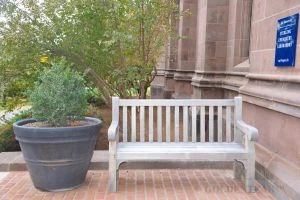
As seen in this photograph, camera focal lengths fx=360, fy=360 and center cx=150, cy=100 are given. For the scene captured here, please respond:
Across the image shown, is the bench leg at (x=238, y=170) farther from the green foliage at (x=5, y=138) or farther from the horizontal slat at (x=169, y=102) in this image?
the green foliage at (x=5, y=138)

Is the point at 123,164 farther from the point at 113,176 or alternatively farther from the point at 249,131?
the point at 249,131

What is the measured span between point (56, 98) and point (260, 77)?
2.63m

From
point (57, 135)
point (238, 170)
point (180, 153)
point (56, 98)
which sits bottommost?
point (238, 170)

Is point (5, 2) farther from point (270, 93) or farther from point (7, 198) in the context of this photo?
point (270, 93)

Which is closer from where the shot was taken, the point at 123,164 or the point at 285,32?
the point at 285,32

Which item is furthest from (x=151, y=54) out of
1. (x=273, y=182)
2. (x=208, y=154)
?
(x=273, y=182)

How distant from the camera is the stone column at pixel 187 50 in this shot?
10.5 metres

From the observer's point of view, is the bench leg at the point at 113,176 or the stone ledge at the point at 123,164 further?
the stone ledge at the point at 123,164

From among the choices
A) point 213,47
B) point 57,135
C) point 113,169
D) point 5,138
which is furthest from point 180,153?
point 213,47

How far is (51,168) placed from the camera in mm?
4133

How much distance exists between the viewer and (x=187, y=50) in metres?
10.8

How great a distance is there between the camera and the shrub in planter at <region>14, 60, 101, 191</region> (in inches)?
159

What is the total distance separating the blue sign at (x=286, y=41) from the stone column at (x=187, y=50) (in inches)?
247

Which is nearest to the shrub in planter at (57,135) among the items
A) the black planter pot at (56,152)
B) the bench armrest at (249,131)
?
the black planter pot at (56,152)
